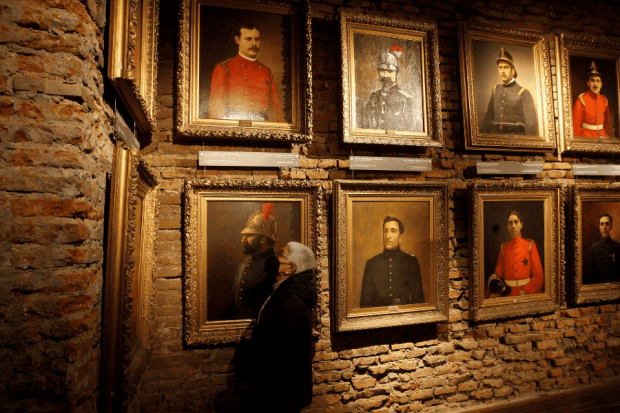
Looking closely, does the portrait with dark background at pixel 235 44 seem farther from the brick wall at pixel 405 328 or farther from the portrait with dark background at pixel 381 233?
the portrait with dark background at pixel 381 233

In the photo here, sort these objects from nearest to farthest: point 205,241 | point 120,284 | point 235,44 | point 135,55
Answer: point 120,284, point 135,55, point 205,241, point 235,44

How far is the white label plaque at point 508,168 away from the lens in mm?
3064

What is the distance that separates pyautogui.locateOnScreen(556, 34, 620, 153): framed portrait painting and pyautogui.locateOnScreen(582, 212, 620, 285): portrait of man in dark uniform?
Result: 0.78 metres

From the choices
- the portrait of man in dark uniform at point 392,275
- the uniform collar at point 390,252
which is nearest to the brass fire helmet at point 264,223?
the portrait of man in dark uniform at point 392,275

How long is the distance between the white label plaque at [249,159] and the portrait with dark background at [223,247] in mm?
292

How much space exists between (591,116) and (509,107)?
1.03 m

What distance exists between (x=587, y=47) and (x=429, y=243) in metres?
2.72

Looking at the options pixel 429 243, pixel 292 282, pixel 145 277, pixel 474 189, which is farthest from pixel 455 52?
pixel 145 277

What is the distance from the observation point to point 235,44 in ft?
8.64

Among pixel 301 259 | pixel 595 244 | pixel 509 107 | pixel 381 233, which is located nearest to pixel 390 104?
pixel 381 233

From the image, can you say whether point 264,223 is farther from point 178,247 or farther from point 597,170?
point 597,170

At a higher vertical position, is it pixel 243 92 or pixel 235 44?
pixel 235 44

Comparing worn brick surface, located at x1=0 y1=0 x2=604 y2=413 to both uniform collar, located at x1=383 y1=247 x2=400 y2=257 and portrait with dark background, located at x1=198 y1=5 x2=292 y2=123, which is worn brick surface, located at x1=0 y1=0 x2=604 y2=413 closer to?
portrait with dark background, located at x1=198 y1=5 x2=292 y2=123

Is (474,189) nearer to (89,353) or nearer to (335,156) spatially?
(335,156)
